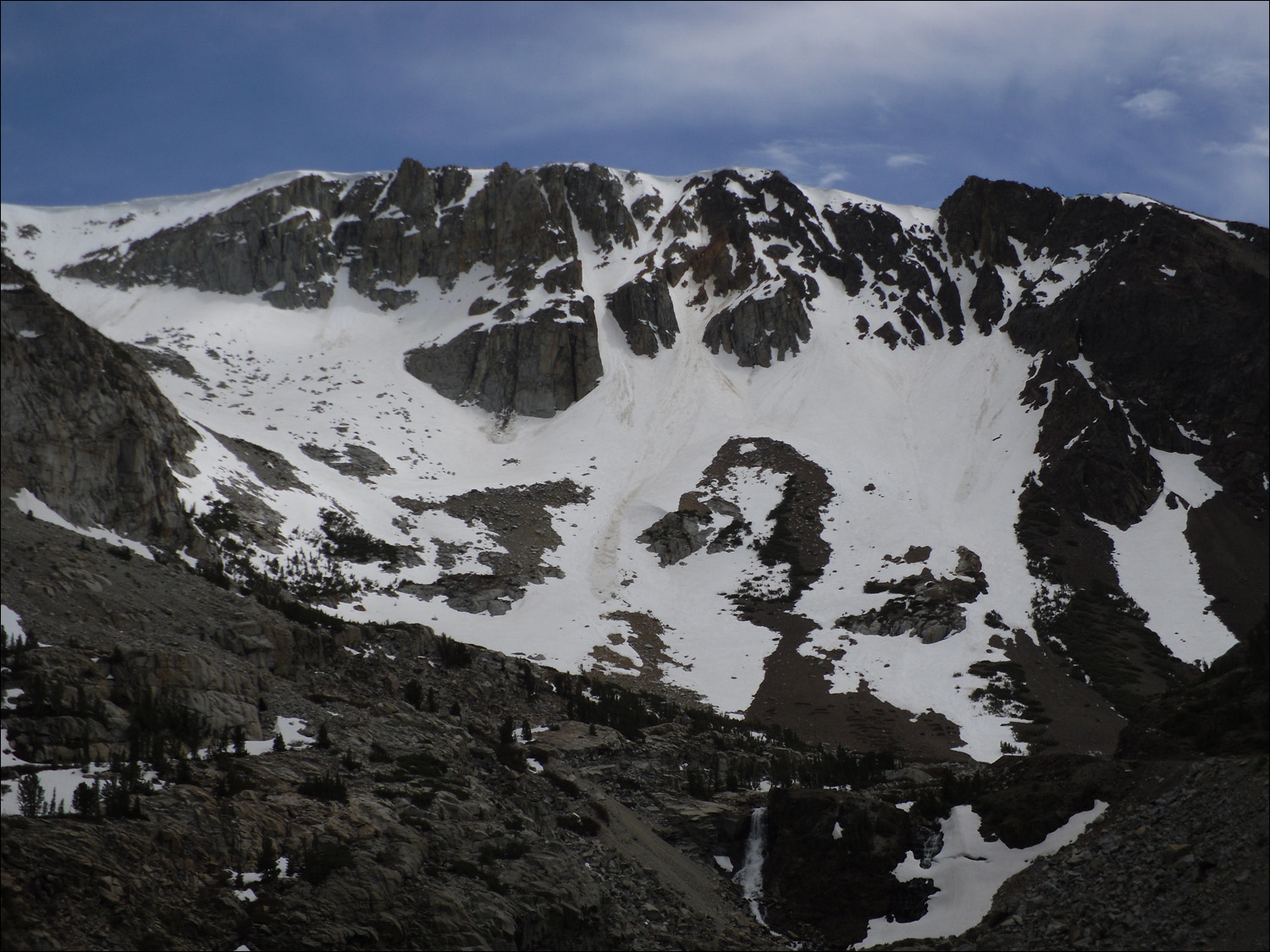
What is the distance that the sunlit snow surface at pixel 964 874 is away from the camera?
2106 cm

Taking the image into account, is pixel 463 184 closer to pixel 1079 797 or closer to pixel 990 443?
pixel 990 443

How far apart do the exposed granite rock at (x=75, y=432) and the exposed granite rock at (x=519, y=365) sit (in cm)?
5276

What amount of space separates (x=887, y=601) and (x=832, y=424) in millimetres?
34537

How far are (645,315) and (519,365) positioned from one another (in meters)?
19.2

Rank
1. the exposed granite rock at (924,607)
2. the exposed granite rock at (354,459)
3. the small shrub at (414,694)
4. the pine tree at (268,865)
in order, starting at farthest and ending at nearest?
1. the exposed granite rock at (354,459)
2. the exposed granite rock at (924,607)
3. the small shrub at (414,694)
4. the pine tree at (268,865)

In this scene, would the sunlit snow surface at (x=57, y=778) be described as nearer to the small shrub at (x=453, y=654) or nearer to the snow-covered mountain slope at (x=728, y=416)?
the small shrub at (x=453, y=654)

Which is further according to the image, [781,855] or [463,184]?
[463,184]

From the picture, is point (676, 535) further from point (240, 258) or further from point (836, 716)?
point (240, 258)

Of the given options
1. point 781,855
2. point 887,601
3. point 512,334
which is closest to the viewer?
point 781,855

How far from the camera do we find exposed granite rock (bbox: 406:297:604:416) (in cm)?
10656

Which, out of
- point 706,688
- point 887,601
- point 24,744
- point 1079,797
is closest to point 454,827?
point 24,744

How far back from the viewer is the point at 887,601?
Result: 69.8 m

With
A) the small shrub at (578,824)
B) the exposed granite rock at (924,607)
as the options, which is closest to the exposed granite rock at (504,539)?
the exposed granite rock at (924,607)

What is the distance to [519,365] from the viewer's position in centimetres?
10844
